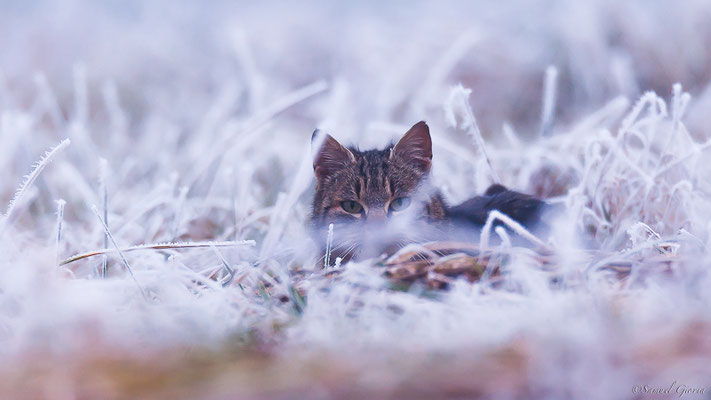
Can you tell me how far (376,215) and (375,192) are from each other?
0.35 ft

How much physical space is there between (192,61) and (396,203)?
4785mm

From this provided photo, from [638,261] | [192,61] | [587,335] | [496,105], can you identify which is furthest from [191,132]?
[587,335]

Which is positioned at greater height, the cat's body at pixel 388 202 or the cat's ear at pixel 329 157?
the cat's ear at pixel 329 157

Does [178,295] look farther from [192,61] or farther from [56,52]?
[56,52]

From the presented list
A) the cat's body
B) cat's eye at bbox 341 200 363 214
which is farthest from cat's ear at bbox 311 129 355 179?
cat's eye at bbox 341 200 363 214

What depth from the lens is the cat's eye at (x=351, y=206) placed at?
2.48 metres

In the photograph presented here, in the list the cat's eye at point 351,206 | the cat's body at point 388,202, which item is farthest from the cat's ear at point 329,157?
the cat's eye at point 351,206

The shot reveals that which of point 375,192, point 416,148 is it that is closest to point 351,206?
point 375,192

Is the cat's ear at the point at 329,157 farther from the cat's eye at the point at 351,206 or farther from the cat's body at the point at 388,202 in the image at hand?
the cat's eye at the point at 351,206

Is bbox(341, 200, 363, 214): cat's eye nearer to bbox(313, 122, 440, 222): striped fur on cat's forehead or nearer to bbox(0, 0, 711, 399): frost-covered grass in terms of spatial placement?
bbox(313, 122, 440, 222): striped fur on cat's forehead

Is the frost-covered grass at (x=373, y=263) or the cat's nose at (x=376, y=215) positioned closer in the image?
the frost-covered grass at (x=373, y=263)

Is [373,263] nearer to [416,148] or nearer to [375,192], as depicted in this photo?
[375,192]

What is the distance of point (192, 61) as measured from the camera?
22.0 ft

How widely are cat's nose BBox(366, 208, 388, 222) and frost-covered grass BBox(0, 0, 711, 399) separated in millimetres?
266
